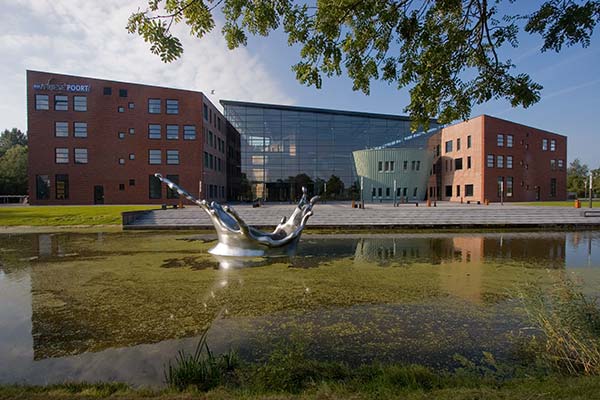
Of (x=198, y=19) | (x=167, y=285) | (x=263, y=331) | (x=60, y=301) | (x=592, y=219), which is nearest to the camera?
(x=198, y=19)

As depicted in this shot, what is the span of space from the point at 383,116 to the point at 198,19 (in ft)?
177

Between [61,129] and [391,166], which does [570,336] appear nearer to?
[391,166]

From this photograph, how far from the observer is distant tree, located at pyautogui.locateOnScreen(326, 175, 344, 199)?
53.4 metres

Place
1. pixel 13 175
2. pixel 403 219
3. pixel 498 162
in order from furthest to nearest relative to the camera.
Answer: pixel 13 175, pixel 498 162, pixel 403 219

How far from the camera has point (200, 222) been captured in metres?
20.0

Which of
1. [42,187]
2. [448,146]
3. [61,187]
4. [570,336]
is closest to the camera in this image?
[570,336]

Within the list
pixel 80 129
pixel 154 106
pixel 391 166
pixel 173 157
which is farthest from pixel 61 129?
pixel 391 166

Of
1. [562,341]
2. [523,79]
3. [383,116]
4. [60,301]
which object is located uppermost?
[383,116]

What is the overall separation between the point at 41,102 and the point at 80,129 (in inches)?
196

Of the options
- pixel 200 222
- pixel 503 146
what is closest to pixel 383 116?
pixel 503 146

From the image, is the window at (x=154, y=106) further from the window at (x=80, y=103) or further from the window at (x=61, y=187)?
the window at (x=61, y=187)

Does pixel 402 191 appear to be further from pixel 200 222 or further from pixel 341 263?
pixel 341 263

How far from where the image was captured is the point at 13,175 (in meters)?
51.0

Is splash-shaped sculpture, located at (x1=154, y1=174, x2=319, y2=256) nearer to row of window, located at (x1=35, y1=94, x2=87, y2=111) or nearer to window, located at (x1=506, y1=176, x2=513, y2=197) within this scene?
row of window, located at (x1=35, y1=94, x2=87, y2=111)
